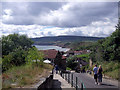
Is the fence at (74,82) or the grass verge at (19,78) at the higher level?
the grass verge at (19,78)

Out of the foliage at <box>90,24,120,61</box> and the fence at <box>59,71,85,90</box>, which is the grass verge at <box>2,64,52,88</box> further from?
the foliage at <box>90,24,120,61</box>

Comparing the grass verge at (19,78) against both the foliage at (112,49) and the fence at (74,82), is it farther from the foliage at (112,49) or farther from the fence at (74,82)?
the foliage at (112,49)

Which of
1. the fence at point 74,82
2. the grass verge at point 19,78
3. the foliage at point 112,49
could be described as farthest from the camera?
the foliage at point 112,49

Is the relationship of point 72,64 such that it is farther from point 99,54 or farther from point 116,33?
point 116,33

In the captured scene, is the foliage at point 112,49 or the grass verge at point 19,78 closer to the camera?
the grass verge at point 19,78

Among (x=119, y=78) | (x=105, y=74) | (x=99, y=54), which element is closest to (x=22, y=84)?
(x=119, y=78)

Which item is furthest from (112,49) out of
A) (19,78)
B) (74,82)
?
(19,78)

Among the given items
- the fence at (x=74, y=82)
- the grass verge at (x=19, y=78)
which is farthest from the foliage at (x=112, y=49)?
the grass verge at (x=19, y=78)

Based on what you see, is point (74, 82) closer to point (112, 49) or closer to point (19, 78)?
point (19, 78)

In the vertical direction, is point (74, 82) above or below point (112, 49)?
below

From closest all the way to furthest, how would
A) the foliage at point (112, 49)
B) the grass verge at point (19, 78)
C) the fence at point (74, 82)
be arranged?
the grass verge at point (19, 78), the fence at point (74, 82), the foliage at point (112, 49)

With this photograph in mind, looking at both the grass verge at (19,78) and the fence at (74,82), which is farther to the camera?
the fence at (74,82)

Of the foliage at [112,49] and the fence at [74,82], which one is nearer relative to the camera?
the fence at [74,82]

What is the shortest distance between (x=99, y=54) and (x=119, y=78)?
44.3 feet
